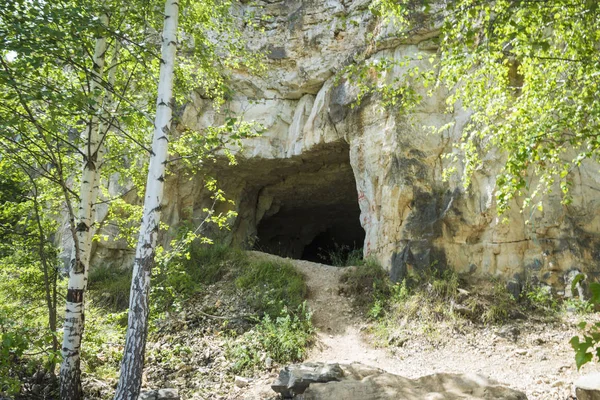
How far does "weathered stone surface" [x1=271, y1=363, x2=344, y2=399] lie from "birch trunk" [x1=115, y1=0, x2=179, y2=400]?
142cm

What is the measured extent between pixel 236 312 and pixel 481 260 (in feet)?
14.1

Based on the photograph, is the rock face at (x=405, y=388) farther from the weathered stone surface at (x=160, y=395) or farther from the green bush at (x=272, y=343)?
the green bush at (x=272, y=343)

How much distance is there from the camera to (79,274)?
4.14 metres

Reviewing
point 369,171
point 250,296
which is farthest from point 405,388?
point 369,171

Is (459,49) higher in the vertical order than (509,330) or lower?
higher

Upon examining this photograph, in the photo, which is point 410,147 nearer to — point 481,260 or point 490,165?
point 490,165

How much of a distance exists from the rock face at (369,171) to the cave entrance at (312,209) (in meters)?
0.07

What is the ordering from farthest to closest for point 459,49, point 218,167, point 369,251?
point 218,167 → point 369,251 → point 459,49

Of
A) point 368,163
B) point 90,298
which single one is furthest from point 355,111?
point 90,298

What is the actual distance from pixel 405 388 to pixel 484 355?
2192 mm

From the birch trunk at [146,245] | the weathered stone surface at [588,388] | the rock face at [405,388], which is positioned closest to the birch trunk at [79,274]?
the birch trunk at [146,245]

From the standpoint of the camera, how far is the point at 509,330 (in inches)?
227

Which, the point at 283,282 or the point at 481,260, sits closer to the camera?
the point at 481,260

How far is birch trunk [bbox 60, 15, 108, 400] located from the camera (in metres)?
3.93
